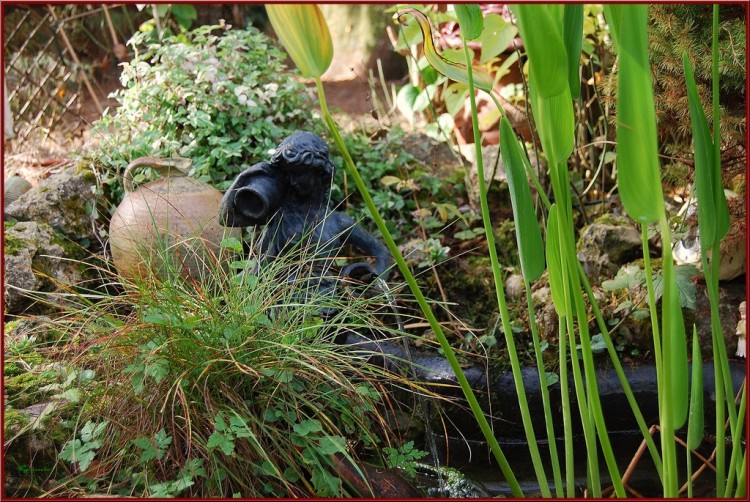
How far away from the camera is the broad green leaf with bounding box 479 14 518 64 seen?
11.4 feet

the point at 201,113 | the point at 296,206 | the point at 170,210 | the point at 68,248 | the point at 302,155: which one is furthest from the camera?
the point at 201,113

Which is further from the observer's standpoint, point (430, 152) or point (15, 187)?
point (430, 152)

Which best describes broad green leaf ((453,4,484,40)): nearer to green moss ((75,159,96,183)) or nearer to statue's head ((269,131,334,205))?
statue's head ((269,131,334,205))

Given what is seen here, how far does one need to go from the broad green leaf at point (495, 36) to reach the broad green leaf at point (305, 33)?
2389mm

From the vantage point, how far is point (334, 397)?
6.38 feet

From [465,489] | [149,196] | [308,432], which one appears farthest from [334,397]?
[149,196]

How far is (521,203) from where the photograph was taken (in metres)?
1.55

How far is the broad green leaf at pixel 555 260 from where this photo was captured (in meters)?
1.53

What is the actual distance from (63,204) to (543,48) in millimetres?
2679

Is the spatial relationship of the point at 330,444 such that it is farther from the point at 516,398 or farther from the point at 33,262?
the point at 33,262

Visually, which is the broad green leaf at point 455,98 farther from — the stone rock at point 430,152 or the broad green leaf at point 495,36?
the broad green leaf at point 495,36

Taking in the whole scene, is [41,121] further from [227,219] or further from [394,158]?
[227,219]

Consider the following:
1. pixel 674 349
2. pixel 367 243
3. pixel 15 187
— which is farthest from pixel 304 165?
pixel 15 187

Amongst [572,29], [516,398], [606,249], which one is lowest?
[516,398]
